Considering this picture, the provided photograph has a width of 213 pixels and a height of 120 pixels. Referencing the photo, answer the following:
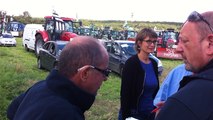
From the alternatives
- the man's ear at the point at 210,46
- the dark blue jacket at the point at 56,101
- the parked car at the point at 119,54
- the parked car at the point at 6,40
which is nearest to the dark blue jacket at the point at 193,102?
the man's ear at the point at 210,46

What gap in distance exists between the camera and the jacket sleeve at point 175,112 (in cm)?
162

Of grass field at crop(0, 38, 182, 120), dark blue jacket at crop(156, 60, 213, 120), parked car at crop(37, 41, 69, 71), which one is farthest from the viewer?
parked car at crop(37, 41, 69, 71)

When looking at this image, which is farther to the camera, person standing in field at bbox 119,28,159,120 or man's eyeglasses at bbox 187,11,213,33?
person standing in field at bbox 119,28,159,120

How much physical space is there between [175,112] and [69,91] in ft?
2.02

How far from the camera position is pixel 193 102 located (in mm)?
1630

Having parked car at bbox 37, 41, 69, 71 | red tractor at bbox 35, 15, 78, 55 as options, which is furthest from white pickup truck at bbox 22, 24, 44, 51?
parked car at bbox 37, 41, 69, 71

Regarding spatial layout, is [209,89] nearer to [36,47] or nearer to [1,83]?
[1,83]

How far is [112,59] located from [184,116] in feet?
44.1

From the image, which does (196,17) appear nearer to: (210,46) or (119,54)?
(210,46)

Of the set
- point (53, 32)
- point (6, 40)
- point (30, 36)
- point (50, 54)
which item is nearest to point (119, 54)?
point (50, 54)

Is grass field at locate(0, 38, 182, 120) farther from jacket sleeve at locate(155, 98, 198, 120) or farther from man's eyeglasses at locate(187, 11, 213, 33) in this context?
jacket sleeve at locate(155, 98, 198, 120)

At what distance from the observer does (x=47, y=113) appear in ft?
6.08

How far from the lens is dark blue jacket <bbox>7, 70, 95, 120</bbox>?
73.0 inches

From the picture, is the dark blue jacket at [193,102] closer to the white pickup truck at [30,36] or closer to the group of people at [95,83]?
the group of people at [95,83]
